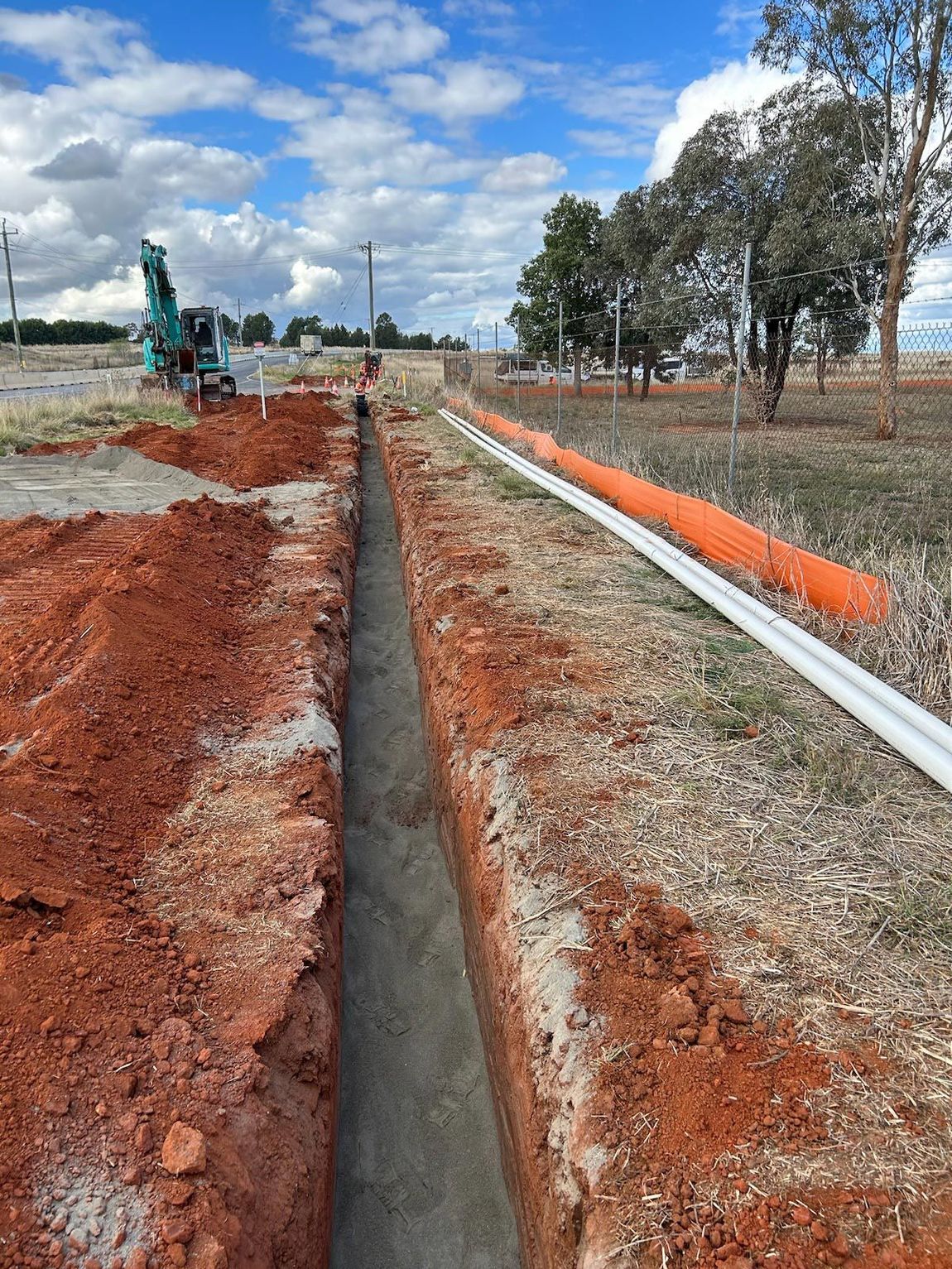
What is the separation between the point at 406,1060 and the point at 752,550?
457cm

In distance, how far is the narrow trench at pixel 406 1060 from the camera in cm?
273

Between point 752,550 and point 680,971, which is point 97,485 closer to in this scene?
point 752,550

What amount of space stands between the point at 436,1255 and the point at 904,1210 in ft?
5.41

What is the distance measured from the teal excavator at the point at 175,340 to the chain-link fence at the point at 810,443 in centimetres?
853

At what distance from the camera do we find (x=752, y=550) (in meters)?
6.23

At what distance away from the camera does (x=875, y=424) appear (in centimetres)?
1548

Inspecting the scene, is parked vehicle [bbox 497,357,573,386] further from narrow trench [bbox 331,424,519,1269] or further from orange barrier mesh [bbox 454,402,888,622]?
narrow trench [bbox 331,424,519,1269]

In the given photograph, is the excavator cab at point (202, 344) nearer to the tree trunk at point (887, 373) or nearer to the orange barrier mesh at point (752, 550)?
the orange barrier mesh at point (752, 550)

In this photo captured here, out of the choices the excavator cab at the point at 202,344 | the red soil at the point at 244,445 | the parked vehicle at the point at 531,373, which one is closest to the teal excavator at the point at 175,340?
the excavator cab at the point at 202,344

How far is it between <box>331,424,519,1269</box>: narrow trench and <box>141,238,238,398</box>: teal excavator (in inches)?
813

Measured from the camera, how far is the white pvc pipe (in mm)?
3506

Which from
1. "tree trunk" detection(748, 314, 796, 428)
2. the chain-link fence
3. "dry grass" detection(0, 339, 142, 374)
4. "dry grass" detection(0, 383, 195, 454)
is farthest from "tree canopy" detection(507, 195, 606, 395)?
"dry grass" detection(0, 339, 142, 374)

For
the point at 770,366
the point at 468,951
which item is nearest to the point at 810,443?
the point at 770,366

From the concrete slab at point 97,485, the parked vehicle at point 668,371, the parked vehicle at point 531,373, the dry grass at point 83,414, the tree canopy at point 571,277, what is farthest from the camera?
the parked vehicle at point 531,373
